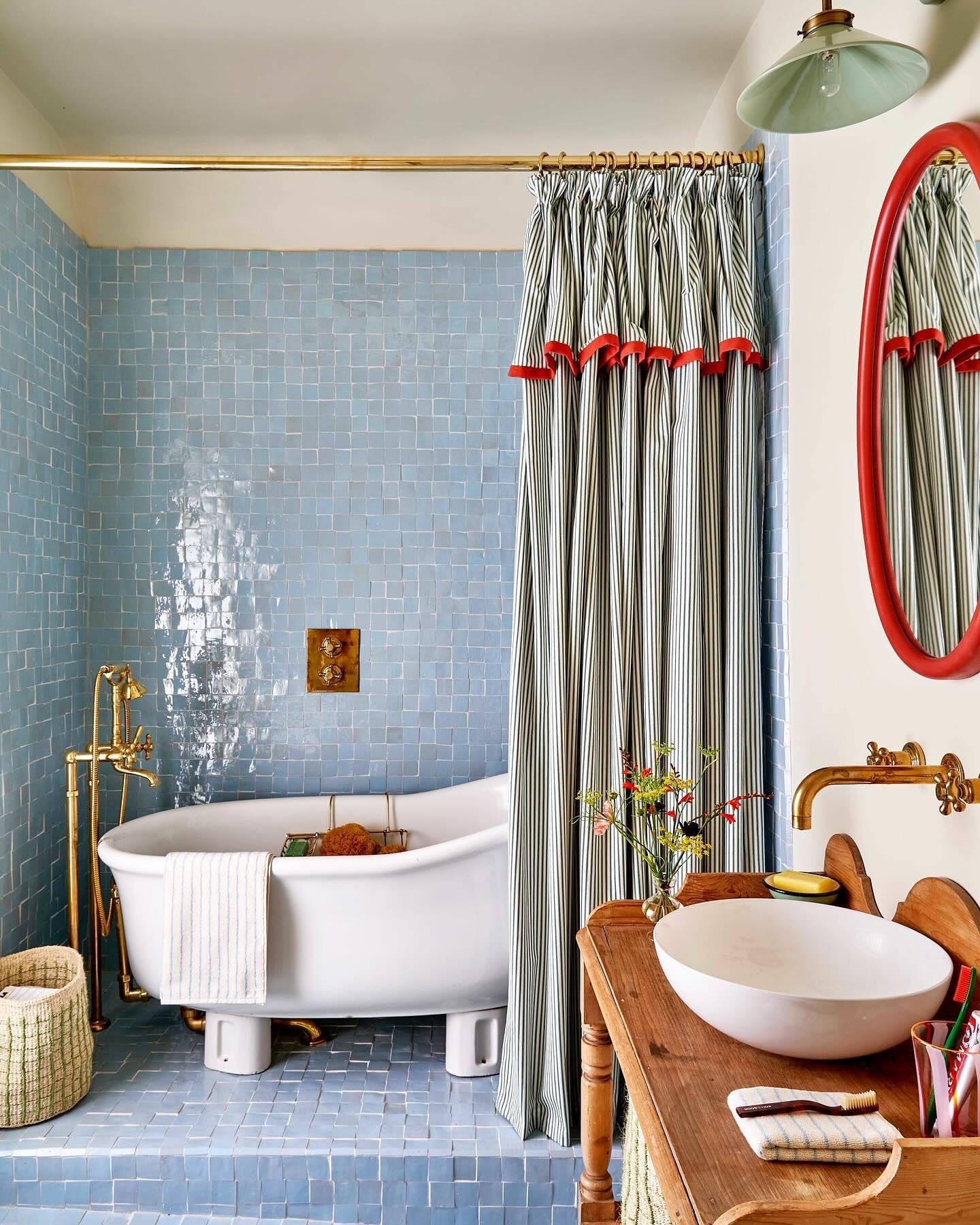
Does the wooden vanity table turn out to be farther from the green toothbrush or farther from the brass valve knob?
the brass valve knob

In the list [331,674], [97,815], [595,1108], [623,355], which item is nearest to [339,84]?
[623,355]

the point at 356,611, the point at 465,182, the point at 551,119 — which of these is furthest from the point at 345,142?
the point at 356,611

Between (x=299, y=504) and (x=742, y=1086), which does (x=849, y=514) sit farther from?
(x=299, y=504)

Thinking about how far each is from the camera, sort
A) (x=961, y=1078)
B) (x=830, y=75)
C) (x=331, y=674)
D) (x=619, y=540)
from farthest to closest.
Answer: (x=331, y=674)
(x=619, y=540)
(x=830, y=75)
(x=961, y=1078)

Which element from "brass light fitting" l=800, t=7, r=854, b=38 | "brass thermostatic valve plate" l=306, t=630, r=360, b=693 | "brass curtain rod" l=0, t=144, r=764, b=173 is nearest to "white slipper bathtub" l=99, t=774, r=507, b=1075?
"brass thermostatic valve plate" l=306, t=630, r=360, b=693

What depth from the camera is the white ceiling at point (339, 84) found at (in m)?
2.27

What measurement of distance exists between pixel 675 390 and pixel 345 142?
1506mm

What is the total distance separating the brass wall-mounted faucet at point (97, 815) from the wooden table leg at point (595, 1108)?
1521 millimetres

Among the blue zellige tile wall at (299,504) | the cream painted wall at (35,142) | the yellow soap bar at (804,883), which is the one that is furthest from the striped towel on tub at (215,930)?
the cream painted wall at (35,142)

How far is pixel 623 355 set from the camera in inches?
84.4

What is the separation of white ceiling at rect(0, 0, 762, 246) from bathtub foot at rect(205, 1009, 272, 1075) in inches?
95.9

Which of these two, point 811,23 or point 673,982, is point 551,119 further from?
point 673,982

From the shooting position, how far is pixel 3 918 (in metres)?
2.55

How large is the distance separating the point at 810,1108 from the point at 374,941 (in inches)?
61.0
